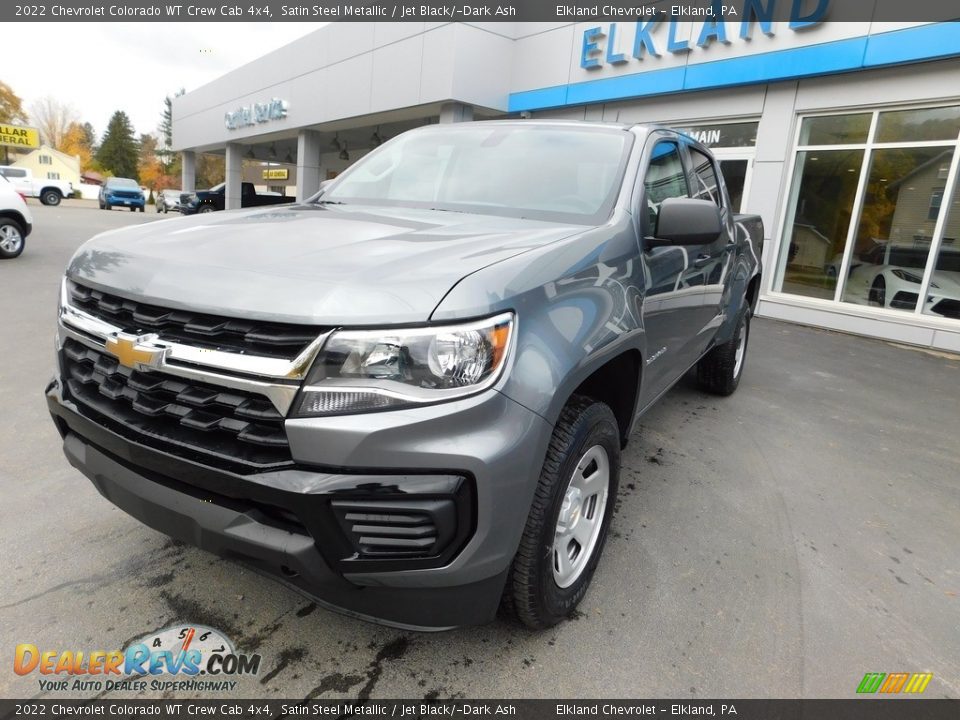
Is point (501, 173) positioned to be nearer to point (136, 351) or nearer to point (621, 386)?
point (621, 386)

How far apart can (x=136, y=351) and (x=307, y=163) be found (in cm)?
1960

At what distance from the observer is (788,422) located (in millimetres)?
4562

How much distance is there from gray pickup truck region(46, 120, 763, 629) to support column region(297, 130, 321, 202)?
18.3 meters

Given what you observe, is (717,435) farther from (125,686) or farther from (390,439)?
(125,686)

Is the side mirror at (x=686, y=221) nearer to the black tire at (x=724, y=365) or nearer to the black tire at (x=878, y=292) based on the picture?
the black tire at (x=724, y=365)

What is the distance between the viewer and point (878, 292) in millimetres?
8570

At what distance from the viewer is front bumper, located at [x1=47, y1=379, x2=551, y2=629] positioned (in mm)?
1461

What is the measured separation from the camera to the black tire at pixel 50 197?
3244 cm

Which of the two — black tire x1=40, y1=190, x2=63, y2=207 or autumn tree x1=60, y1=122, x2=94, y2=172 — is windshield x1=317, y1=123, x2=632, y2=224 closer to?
black tire x1=40, y1=190, x2=63, y2=207

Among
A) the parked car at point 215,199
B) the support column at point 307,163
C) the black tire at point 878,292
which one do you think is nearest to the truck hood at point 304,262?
the black tire at point 878,292

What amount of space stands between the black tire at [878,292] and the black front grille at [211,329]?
367 inches

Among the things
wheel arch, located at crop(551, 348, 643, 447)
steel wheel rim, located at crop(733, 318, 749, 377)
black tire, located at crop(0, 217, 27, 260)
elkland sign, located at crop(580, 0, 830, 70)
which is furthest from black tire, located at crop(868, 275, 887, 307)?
black tire, located at crop(0, 217, 27, 260)

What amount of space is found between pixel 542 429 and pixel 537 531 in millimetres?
331

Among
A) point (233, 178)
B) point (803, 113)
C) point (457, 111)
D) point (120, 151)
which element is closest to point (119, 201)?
point (233, 178)
